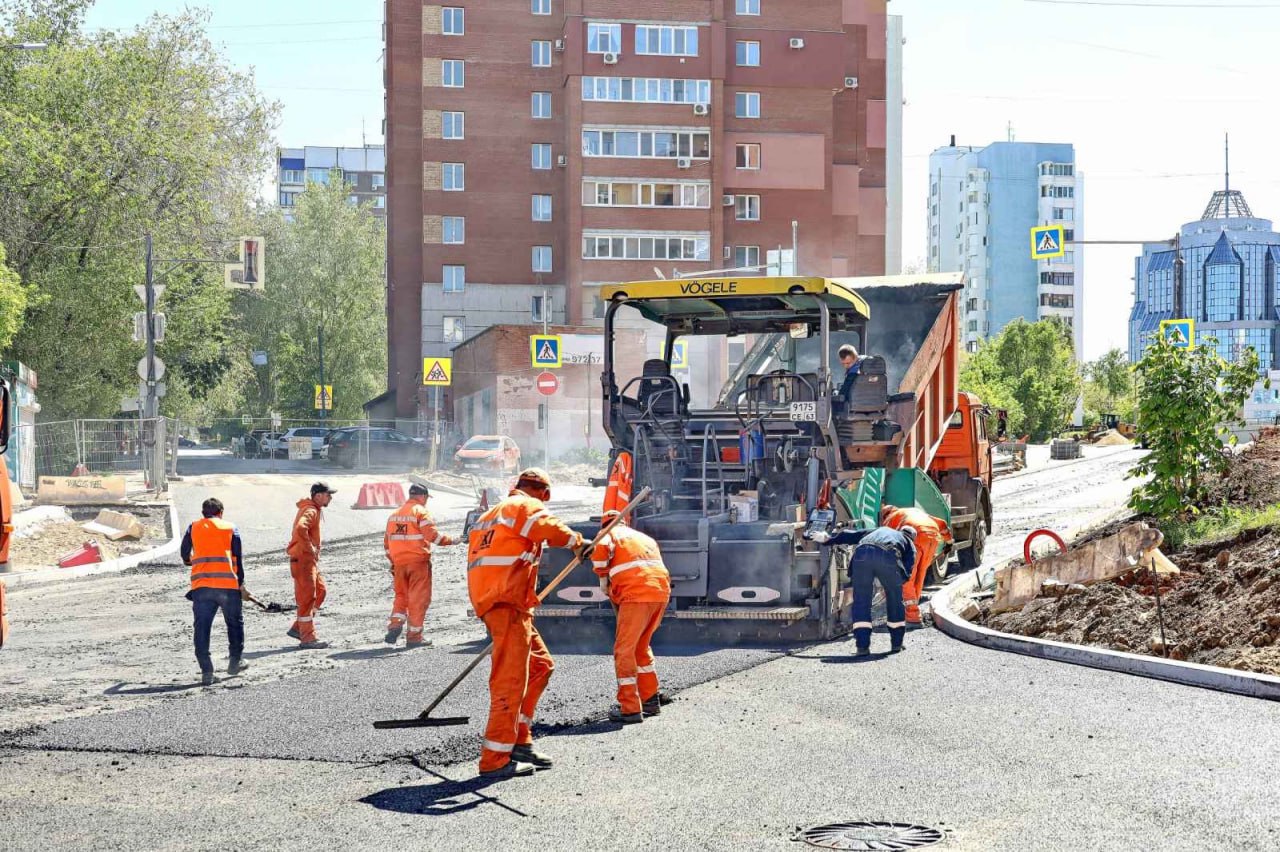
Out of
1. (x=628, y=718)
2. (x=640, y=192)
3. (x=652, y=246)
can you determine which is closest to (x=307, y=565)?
(x=628, y=718)

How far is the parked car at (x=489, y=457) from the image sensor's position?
→ 3856 centimetres

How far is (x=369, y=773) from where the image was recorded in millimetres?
7324

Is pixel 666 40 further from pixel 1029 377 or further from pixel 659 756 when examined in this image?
pixel 659 756

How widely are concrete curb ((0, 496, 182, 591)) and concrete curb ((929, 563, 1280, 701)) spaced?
1113cm

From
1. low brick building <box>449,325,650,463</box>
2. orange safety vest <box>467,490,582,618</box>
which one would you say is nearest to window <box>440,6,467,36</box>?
low brick building <box>449,325,650,463</box>

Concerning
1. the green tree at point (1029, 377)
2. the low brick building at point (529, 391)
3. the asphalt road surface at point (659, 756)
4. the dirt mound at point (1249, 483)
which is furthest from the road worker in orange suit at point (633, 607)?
the green tree at point (1029, 377)

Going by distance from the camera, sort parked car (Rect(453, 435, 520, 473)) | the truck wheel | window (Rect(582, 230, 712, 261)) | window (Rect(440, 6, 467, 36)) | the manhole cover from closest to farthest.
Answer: the manhole cover
the truck wheel
parked car (Rect(453, 435, 520, 473))
window (Rect(582, 230, 712, 261))
window (Rect(440, 6, 467, 36))

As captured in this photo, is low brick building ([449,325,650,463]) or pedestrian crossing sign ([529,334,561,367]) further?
low brick building ([449,325,650,463])

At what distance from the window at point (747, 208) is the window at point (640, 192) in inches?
118

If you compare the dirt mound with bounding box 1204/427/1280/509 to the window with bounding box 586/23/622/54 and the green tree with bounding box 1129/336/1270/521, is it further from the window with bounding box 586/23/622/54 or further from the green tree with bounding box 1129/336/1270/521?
the window with bounding box 586/23/622/54

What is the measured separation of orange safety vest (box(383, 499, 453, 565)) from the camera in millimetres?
12266

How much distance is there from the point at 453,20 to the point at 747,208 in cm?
1524

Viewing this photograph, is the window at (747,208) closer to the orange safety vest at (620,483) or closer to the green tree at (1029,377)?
the green tree at (1029,377)

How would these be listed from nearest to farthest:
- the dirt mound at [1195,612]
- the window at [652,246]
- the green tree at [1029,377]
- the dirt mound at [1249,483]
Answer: the dirt mound at [1195,612] < the dirt mound at [1249,483] < the green tree at [1029,377] < the window at [652,246]
